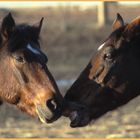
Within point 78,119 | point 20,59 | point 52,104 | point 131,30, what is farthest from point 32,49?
point 131,30

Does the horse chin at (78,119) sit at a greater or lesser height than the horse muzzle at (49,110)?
lesser

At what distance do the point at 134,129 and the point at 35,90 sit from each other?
4.92m

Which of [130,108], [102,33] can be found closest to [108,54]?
[130,108]

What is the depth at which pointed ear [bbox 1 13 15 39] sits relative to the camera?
7891mm

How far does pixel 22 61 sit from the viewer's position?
7.76m

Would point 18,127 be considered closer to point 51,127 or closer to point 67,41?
point 51,127

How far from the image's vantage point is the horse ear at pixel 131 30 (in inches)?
324

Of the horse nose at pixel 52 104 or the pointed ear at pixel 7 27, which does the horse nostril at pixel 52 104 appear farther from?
the pointed ear at pixel 7 27

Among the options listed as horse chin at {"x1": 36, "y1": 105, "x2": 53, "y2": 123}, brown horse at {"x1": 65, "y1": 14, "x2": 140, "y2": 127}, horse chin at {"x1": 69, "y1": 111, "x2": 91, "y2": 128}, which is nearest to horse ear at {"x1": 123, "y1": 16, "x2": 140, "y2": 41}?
brown horse at {"x1": 65, "y1": 14, "x2": 140, "y2": 127}

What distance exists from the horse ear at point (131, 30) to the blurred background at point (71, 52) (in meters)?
1.26

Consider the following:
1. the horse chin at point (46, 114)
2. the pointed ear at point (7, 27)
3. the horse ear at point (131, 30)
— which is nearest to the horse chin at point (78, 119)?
the horse chin at point (46, 114)

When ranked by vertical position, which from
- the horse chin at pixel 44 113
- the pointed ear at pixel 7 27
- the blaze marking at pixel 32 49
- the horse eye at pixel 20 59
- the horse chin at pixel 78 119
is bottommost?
the horse chin at pixel 78 119

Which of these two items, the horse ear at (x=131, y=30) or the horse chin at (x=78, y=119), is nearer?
the horse chin at (x=78, y=119)

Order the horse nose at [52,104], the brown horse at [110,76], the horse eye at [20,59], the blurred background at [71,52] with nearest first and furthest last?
1. the horse nose at [52,104]
2. the horse eye at [20,59]
3. the brown horse at [110,76]
4. the blurred background at [71,52]
